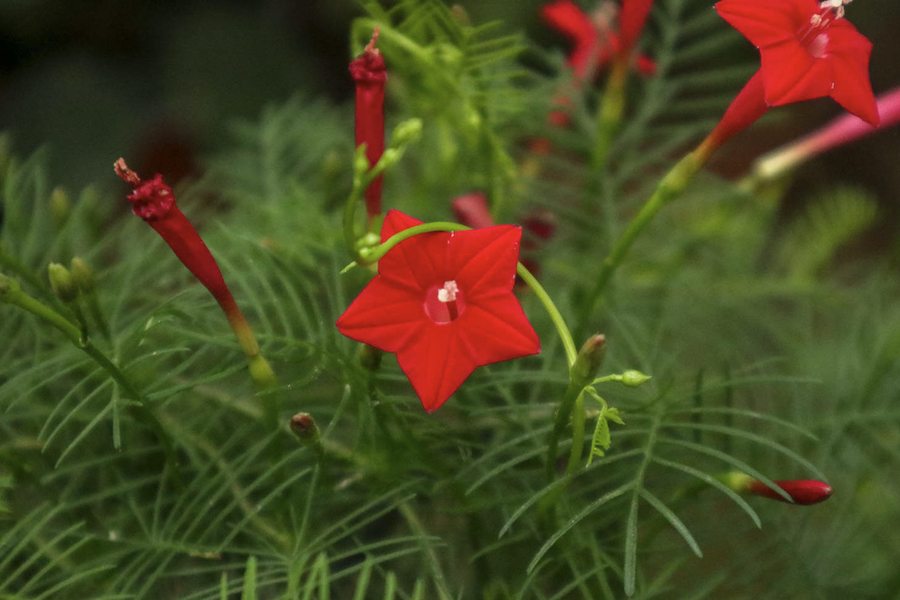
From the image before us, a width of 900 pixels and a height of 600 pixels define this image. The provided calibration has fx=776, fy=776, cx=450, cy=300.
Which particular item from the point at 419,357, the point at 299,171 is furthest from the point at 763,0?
the point at 299,171

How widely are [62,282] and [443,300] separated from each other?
0.48 ft

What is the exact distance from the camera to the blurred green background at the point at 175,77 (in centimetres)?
121

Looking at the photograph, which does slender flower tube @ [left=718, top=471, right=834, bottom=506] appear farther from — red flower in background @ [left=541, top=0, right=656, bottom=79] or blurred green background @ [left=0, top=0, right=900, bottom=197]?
blurred green background @ [left=0, top=0, right=900, bottom=197]

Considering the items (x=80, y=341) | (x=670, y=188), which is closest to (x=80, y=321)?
(x=80, y=341)

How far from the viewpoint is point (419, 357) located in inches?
11.0

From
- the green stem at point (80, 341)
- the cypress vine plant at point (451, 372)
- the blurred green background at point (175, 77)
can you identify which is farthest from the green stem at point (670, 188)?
the blurred green background at point (175, 77)

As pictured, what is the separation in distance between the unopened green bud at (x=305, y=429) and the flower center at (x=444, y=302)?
0.06 metres

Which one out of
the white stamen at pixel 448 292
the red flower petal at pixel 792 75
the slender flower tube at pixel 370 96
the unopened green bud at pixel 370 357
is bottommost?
the unopened green bud at pixel 370 357

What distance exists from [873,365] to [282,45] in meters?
1.09

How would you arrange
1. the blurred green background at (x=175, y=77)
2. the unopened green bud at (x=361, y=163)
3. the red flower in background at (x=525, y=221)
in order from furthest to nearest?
1. the blurred green background at (x=175, y=77)
2. the red flower in background at (x=525, y=221)
3. the unopened green bud at (x=361, y=163)

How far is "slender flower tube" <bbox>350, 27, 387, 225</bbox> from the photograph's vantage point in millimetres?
302

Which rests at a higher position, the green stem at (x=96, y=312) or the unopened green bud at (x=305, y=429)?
the green stem at (x=96, y=312)

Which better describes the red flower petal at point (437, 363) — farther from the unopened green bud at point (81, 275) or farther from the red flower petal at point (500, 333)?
the unopened green bud at point (81, 275)

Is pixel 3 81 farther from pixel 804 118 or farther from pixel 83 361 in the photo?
pixel 804 118
